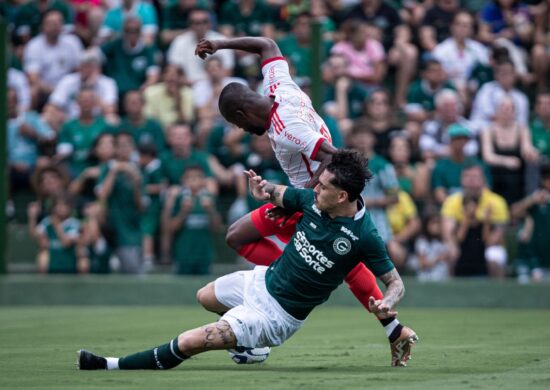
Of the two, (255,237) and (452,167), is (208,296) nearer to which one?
(255,237)

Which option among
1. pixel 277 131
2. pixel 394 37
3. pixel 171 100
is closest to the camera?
pixel 277 131

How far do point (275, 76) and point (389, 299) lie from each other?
2342 millimetres

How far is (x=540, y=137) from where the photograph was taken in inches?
609

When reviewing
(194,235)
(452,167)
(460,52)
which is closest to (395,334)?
(452,167)

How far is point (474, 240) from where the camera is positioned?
597 inches

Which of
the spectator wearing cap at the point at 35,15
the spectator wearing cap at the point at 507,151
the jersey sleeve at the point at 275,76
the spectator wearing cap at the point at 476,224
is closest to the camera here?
the jersey sleeve at the point at 275,76

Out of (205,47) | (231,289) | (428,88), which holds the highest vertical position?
(205,47)

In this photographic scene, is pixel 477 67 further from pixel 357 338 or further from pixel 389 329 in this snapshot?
pixel 389 329

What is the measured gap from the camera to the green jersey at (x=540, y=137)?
50.3 feet

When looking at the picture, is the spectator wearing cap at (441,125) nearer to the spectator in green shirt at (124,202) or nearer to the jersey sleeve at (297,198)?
the spectator in green shirt at (124,202)

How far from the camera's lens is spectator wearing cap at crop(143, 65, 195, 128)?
17.1 m

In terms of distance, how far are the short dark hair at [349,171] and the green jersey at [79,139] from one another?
878 centimetres

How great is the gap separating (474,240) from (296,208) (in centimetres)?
726


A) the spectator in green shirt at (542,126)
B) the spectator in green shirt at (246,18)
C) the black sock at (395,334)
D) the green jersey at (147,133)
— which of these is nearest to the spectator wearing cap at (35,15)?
the spectator in green shirt at (246,18)
